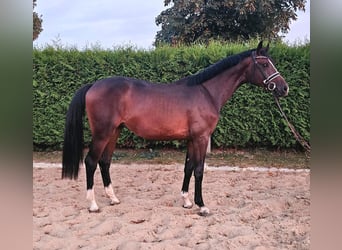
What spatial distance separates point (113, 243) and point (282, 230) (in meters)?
1.47

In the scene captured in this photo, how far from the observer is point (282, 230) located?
9.82 ft

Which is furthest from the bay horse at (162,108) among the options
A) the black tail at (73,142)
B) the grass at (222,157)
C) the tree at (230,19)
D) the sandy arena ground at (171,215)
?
the tree at (230,19)

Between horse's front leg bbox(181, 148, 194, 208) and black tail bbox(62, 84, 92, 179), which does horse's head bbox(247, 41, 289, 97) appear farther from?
black tail bbox(62, 84, 92, 179)

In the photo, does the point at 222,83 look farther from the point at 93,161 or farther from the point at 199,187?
the point at 93,161

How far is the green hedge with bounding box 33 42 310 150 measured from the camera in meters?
6.63

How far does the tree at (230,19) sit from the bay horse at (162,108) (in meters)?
11.1

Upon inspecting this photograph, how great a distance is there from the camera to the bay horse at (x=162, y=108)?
11.3 ft

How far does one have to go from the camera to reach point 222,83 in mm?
3592

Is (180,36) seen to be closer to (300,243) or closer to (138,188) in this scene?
(138,188)

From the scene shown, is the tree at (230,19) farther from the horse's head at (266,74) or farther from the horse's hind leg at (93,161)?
the horse's hind leg at (93,161)

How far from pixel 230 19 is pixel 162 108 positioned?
12.4m

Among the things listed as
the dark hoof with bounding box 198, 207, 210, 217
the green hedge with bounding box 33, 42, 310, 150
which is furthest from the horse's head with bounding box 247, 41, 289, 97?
the green hedge with bounding box 33, 42, 310, 150

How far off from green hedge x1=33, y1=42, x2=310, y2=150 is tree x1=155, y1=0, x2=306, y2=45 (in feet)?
25.8

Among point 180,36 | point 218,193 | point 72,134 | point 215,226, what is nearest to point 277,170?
point 218,193
